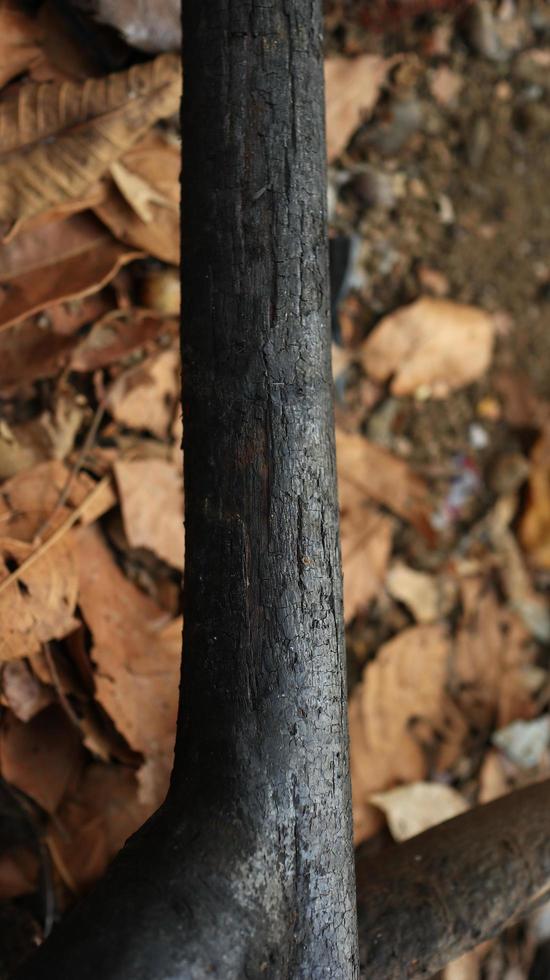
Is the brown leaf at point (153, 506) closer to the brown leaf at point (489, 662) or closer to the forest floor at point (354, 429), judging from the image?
the forest floor at point (354, 429)

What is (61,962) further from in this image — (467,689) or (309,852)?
(467,689)

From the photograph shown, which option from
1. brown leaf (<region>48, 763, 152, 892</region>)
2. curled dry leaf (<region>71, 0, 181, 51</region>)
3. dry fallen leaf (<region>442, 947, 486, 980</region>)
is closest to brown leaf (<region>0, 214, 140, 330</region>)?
curled dry leaf (<region>71, 0, 181, 51</region>)

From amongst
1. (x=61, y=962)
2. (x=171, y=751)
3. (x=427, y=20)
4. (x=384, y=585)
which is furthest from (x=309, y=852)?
(x=427, y=20)

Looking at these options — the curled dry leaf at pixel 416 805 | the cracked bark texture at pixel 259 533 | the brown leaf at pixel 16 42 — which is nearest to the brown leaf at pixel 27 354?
the brown leaf at pixel 16 42

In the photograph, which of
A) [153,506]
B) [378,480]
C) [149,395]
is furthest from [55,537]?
[378,480]

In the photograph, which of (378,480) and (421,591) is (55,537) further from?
(421,591)

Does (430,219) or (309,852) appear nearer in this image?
(309,852)
